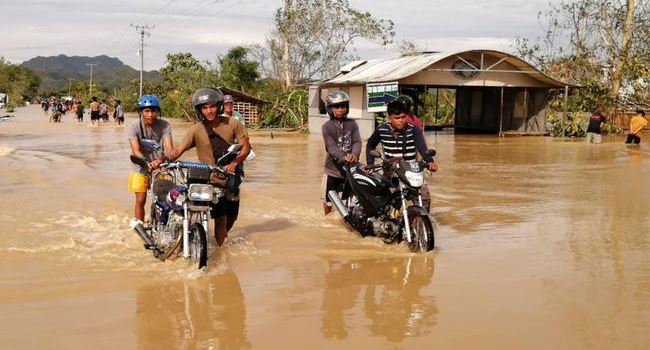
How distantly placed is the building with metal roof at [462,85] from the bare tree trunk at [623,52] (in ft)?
14.6

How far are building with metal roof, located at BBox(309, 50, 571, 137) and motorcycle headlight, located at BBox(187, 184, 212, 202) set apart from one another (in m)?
18.4

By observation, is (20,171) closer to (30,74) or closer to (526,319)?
(526,319)

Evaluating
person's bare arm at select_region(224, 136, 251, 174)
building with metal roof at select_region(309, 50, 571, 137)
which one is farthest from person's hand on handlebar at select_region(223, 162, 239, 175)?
building with metal roof at select_region(309, 50, 571, 137)

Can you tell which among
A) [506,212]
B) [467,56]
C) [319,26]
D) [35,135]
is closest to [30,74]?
[319,26]

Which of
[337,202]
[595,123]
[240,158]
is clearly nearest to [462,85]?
[595,123]

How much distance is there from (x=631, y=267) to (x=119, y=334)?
432 centimetres

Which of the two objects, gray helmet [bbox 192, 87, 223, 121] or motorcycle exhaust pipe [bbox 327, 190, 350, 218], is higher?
gray helmet [bbox 192, 87, 223, 121]

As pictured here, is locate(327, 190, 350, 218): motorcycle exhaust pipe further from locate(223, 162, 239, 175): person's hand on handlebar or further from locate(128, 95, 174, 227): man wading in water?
locate(128, 95, 174, 227): man wading in water

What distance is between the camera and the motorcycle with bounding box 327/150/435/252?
251 inches

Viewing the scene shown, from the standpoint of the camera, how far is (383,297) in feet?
16.5

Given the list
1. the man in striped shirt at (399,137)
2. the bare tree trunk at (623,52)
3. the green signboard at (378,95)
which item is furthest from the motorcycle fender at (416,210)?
the bare tree trunk at (623,52)

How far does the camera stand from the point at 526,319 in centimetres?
451

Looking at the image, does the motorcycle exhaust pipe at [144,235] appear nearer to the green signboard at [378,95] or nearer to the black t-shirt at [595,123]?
the green signboard at [378,95]

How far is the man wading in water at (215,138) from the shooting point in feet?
19.5
